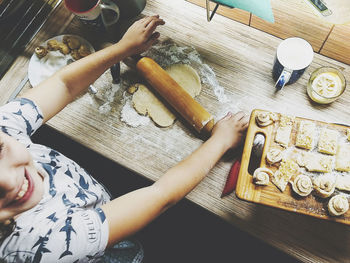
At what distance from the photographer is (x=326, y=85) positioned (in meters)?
1.24

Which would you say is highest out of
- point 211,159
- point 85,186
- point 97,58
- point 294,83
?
point 294,83

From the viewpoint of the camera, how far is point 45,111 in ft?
3.91

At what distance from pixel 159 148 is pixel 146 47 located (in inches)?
18.6

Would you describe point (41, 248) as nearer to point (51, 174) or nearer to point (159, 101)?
point (51, 174)

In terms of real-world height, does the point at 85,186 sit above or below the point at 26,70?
below

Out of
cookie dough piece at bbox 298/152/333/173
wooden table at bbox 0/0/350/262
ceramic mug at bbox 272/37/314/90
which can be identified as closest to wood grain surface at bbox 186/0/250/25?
wooden table at bbox 0/0/350/262

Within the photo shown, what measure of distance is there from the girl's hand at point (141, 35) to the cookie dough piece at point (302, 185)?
853 mm

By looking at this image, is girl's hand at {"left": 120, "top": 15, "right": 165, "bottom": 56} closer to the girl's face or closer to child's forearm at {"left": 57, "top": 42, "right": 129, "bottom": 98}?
child's forearm at {"left": 57, "top": 42, "right": 129, "bottom": 98}

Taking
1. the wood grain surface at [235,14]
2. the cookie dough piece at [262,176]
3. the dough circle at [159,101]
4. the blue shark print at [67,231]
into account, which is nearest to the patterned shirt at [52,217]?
the blue shark print at [67,231]

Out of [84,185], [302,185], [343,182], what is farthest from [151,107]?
[343,182]

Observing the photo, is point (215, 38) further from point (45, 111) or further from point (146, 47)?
point (45, 111)

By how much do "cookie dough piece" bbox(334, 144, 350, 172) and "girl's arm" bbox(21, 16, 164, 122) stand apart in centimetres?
90

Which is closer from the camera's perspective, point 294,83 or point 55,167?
point 55,167

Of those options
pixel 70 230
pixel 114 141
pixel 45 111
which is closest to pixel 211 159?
pixel 114 141
